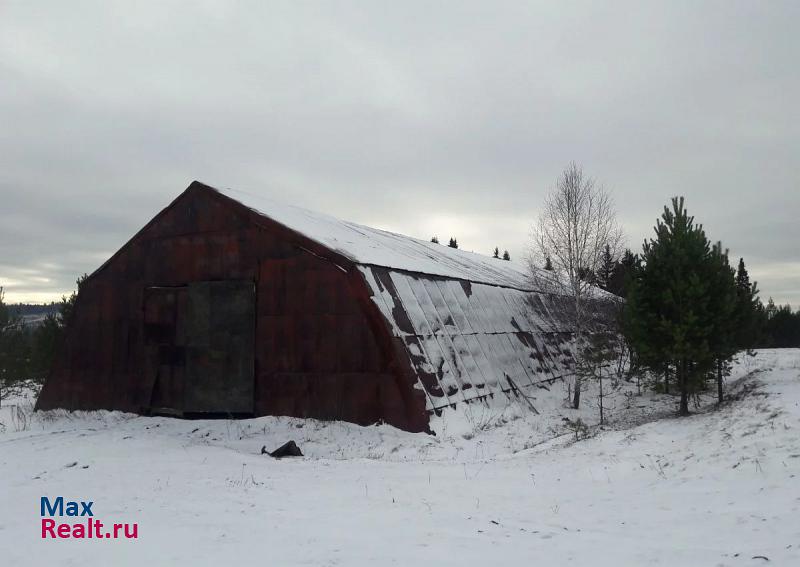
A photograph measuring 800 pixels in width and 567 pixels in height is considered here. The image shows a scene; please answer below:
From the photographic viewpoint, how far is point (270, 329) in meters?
17.8

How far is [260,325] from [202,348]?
2.41 meters

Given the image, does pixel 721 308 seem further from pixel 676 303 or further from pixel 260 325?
pixel 260 325

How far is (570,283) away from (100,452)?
1703 cm

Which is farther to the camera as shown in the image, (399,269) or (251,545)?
(399,269)

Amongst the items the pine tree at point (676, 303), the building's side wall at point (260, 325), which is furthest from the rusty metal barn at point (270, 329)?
the pine tree at point (676, 303)

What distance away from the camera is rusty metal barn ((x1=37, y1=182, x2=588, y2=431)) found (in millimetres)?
16391

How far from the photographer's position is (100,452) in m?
13.6

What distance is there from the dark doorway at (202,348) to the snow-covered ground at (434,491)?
65.5 inches

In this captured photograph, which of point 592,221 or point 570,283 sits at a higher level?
point 592,221

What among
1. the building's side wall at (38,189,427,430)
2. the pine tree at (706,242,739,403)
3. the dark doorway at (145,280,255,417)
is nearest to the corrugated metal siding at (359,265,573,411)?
the building's side wall at (38,189,427,430)

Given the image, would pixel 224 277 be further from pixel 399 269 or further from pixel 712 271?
pixel 712 271

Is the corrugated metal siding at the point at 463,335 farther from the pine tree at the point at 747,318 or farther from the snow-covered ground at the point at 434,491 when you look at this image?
the pine tree at the point at 747,318

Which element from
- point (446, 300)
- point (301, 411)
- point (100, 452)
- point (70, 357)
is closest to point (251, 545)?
point (100, 452)

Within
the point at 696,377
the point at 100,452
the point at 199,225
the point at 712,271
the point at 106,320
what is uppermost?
the point at 199,225
